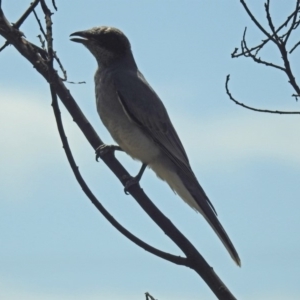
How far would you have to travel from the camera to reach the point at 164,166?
7.11 meters

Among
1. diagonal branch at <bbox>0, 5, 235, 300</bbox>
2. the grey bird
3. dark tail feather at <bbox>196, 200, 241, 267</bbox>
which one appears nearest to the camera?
diagonal branch at <bbox>0, 5, 235, 300</bbox>

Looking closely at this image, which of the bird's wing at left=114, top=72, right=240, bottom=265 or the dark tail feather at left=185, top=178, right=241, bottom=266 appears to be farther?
the bird's wing at left=114, top=72, right=240, bottom=265

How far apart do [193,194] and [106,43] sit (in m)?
2.30

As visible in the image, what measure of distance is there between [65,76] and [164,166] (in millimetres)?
2821

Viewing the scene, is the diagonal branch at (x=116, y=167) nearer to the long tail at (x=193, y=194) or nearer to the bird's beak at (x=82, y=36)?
the long tail at (x=193, y=194)

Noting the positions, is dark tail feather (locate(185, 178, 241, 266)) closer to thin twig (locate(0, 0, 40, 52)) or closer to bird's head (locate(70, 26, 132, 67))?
bird's head (locate(70, 26, 132, 67))

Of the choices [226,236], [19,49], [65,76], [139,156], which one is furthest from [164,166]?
[19,49]

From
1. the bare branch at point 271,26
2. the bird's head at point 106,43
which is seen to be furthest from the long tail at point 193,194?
the bare branch at point 271,26

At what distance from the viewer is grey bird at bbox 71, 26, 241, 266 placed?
6.99 m

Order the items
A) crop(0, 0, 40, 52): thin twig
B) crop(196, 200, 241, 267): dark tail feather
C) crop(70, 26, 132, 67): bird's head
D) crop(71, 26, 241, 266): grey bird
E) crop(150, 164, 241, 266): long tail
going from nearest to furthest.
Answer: crop(0, 0, 40, 52): thin twig → crop(196, 200, 241, 267): dark tail feather → crop(150, 164, 241, 266): long tail → crop(71, 26, 241, 266): grey bird → crop(70, 26, 132, 67): bird's head

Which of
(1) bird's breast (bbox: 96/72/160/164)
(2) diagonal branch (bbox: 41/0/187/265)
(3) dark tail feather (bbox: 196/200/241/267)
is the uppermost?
(1) bird's breast (bbox: 96/72/160/164)

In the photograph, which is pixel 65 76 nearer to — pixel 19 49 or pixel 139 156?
pixel 19 49

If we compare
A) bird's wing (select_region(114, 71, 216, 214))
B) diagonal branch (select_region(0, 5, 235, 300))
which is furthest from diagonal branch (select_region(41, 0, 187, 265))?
bird's wing (select_region(114, 71, 216, 214))

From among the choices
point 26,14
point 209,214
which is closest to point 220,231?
point 209,214
